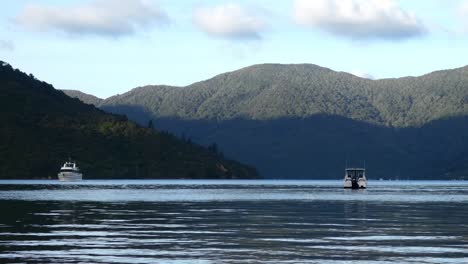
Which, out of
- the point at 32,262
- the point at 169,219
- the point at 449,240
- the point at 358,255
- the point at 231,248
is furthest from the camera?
the point at 169,219

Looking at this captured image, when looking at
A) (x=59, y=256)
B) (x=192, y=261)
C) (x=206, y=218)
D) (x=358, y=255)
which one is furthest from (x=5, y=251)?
(x=206, y=218)

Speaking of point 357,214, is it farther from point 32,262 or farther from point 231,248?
point 32,262

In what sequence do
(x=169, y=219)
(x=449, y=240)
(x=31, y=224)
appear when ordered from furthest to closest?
(x=169, y=219)
(x=31, y=224)
(x=449, y=240)

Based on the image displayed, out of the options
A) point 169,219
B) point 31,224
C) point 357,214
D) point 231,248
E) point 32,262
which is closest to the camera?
point 32,262

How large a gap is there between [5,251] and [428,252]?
24712mm

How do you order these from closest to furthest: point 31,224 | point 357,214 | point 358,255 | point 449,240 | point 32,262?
point 32,262
point 358,255
point 449,240
point 31,224
point 357,214

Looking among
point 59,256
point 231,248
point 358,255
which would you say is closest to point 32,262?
point 59,256

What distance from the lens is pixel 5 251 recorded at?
53.4 meters

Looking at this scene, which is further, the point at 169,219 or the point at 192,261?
the point at 169,219

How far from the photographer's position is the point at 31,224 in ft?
255

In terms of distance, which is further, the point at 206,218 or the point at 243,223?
the point at 206,218

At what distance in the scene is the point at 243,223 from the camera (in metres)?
80.6

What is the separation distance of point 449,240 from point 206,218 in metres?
31.7

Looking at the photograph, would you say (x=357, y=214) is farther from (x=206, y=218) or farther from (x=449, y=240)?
(x=449, y=240)
